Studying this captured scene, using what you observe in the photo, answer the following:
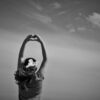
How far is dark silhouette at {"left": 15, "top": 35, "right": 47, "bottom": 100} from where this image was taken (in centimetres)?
207

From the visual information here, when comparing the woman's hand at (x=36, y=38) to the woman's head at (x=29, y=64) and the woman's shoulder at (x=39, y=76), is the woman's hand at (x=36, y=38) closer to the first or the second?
the woman's head at (x=29, y=64)

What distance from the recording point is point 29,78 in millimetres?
2123

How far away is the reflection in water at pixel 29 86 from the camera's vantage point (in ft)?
6.93

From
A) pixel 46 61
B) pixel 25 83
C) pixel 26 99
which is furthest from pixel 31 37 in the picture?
pixel 26 99

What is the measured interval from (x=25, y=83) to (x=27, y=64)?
23 cm

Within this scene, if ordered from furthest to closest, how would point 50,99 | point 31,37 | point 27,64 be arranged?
point 50,99, point 31,37, point 27,64

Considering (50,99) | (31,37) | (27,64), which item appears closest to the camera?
(27,64)

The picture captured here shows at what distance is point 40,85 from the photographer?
7.18 feet

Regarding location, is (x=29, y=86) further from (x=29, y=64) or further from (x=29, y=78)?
(x=29, y=64)

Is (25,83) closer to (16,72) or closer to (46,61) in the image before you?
(16,72)

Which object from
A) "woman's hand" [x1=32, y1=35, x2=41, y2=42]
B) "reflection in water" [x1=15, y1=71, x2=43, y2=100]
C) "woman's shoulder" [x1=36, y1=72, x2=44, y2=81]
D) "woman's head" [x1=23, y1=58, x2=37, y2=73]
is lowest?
"reflection in water" [x1=15, y1=71, x2=43, y2=100]

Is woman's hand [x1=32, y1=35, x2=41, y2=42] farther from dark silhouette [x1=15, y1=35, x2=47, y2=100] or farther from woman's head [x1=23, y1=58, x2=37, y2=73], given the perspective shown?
woman's head [x1=23, y1=58, x2=37, y2=73]

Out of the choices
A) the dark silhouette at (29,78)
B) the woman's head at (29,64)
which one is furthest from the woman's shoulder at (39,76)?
the woman's head at (29,64)

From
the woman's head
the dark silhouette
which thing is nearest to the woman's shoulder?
the dark silhouette
